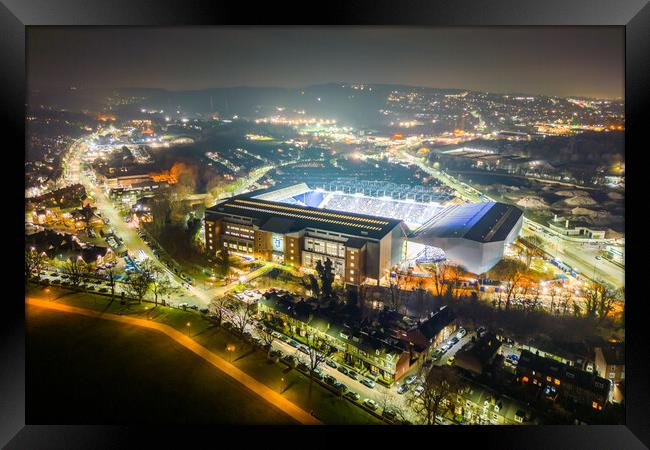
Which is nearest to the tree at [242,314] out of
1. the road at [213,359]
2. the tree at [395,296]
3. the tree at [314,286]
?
the road at [213,359]

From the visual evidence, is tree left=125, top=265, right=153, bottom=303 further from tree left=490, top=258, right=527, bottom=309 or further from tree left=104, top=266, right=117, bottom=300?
tree left=490, top=258, right=527, bottom=309

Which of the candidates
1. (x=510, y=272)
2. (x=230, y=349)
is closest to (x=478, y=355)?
(x=510, y=272)

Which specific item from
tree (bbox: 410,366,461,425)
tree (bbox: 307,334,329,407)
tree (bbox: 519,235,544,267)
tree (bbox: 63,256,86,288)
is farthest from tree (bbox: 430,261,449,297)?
tree (bbox: 63,256,86,288)

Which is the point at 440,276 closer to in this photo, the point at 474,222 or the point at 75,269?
the point at 474,222

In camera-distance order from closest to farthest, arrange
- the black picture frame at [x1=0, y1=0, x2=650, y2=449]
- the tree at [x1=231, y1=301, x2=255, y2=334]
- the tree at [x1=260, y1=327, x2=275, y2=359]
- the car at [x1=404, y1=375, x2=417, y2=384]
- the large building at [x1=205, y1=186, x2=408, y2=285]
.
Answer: the black picture frame at [x1=0, y1=0, x2=650, y2=449], the car at [x1=404, y1=375, x2=417, y2=384], the tree at [x1=260, y1=327, x2=275, y2=359], the tree at [x1=231, y1=301, x2=255, y2=334], the large building at [x1=205, y1=186, x2=408, y2=285]

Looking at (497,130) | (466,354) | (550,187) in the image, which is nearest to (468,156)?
(497,130)

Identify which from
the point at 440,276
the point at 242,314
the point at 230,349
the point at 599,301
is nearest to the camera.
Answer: the point at 230,349
